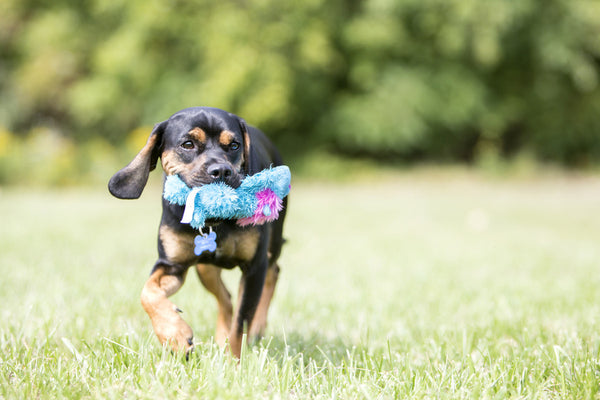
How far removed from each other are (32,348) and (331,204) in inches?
399

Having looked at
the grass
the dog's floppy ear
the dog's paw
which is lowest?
the grass

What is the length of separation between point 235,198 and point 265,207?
0.16 meters

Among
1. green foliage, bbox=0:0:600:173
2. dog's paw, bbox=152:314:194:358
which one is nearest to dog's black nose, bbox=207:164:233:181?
dog's paw, bbox=152:314:194:358

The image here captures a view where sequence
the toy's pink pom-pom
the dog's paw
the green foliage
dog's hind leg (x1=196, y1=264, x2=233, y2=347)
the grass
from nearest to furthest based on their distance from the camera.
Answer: the grass < the dog's paw < the toy's pink pom-pom < dog's hind leg (x1=196, y1=264, x2=233, y2=347) < the green foliage

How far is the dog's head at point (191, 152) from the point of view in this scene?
2.79m

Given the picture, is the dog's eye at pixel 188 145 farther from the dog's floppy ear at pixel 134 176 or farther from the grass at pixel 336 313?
the grass at pixel 336 313

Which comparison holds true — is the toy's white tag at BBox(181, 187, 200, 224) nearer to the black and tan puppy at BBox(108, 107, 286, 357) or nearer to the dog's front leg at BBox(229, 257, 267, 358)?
the black and tan puppy at BBox(108, 107, 286, 357)

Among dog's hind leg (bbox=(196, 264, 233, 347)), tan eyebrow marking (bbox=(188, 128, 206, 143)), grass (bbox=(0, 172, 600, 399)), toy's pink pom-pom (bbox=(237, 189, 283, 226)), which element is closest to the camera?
grass (bbox=(0, 172, 600, 399))

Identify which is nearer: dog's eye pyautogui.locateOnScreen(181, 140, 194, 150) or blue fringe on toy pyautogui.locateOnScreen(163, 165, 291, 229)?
blue fringe on toy pyautogui.locateOnScreen(163, 165, 291, 229)

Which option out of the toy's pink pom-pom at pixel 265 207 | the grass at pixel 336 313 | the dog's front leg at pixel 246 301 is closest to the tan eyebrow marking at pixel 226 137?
the toy's pink pom-pom at pixel 265 207

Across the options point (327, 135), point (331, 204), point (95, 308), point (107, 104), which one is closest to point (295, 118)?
point (327, 135)

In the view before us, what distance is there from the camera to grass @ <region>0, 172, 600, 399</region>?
2330 millimetres

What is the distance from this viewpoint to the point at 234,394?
2.10 m

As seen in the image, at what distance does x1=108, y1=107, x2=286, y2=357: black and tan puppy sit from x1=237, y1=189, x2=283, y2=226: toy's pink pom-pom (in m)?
0.12
